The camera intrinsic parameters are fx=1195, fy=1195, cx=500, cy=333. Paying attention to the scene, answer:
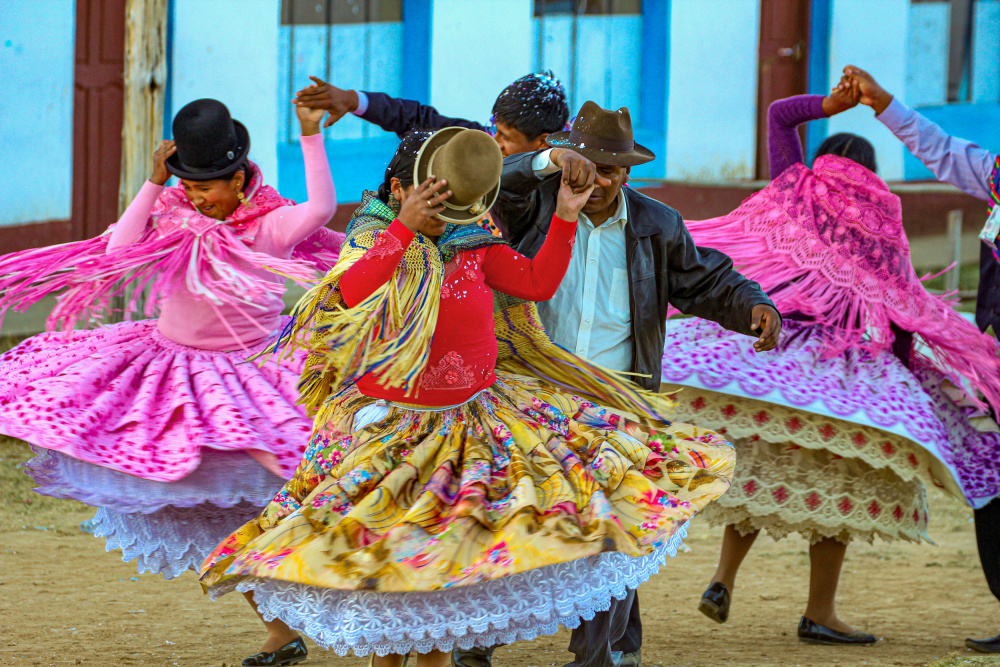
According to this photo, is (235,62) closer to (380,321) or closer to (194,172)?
(194,172)

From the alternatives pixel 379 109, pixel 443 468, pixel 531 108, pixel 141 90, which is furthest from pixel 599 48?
pixel 443 468

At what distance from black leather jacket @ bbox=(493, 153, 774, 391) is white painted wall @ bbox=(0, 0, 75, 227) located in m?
5.19

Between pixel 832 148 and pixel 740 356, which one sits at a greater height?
pixel 832 148

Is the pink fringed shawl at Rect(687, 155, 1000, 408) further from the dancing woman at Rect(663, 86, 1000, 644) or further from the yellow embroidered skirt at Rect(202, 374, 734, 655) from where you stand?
the yellow embroidered skirt at Rect(202, 374, 734, 655)

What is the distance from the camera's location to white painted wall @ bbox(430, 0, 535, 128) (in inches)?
352

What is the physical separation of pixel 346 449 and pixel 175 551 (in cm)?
120

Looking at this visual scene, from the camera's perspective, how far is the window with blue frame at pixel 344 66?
8812 mm

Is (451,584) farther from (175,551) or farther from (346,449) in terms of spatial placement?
(175,551)

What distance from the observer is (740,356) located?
446 centimetres

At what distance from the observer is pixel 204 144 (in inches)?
156

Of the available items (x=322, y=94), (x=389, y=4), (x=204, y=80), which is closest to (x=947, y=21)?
(x=389, y=4)

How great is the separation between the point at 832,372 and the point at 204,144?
2.39 meters

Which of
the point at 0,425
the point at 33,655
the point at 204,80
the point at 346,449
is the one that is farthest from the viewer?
the point at 204,80

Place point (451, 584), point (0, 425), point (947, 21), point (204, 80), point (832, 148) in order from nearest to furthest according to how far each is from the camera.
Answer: point (451, 584), point (0, 425), point (832, 148), point (204, 80), point (947, 21)
